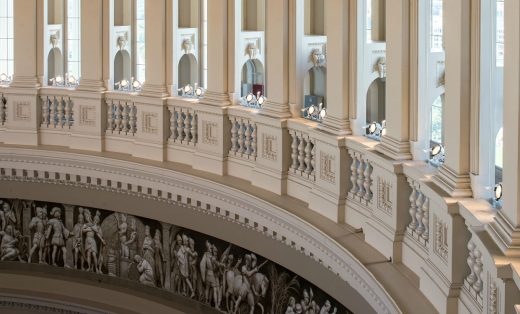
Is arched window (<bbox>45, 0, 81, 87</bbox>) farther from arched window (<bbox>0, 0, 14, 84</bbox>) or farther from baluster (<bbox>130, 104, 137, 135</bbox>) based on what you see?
baluster (<bbox>130, 104, 137, 135</bbox>)

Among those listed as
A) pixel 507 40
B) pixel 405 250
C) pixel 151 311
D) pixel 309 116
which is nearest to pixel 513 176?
pixel 507 40

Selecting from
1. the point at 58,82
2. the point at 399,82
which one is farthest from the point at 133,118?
the point at 399,82

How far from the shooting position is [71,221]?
17828mm

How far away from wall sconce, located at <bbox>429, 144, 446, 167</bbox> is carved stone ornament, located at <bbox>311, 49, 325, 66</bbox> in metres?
3.80

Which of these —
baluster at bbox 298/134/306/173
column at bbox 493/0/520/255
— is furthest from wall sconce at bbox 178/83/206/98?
column at bbox 493/0/520/255

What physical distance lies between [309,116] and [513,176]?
612 centimetres

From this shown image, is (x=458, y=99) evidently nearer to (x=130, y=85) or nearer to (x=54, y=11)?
(x=130, y=85)

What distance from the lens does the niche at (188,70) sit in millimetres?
18500

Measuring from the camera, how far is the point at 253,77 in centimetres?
1759

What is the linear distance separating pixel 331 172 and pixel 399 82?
6.70 feet

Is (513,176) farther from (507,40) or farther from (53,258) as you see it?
(53,258)

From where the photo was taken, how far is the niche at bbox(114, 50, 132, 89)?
19.5 meters

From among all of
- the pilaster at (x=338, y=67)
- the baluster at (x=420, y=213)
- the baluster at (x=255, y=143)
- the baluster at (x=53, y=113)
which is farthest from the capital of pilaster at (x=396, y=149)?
the baluster at (x=53, y=113)

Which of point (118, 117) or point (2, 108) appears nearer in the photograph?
point (118, 117)
